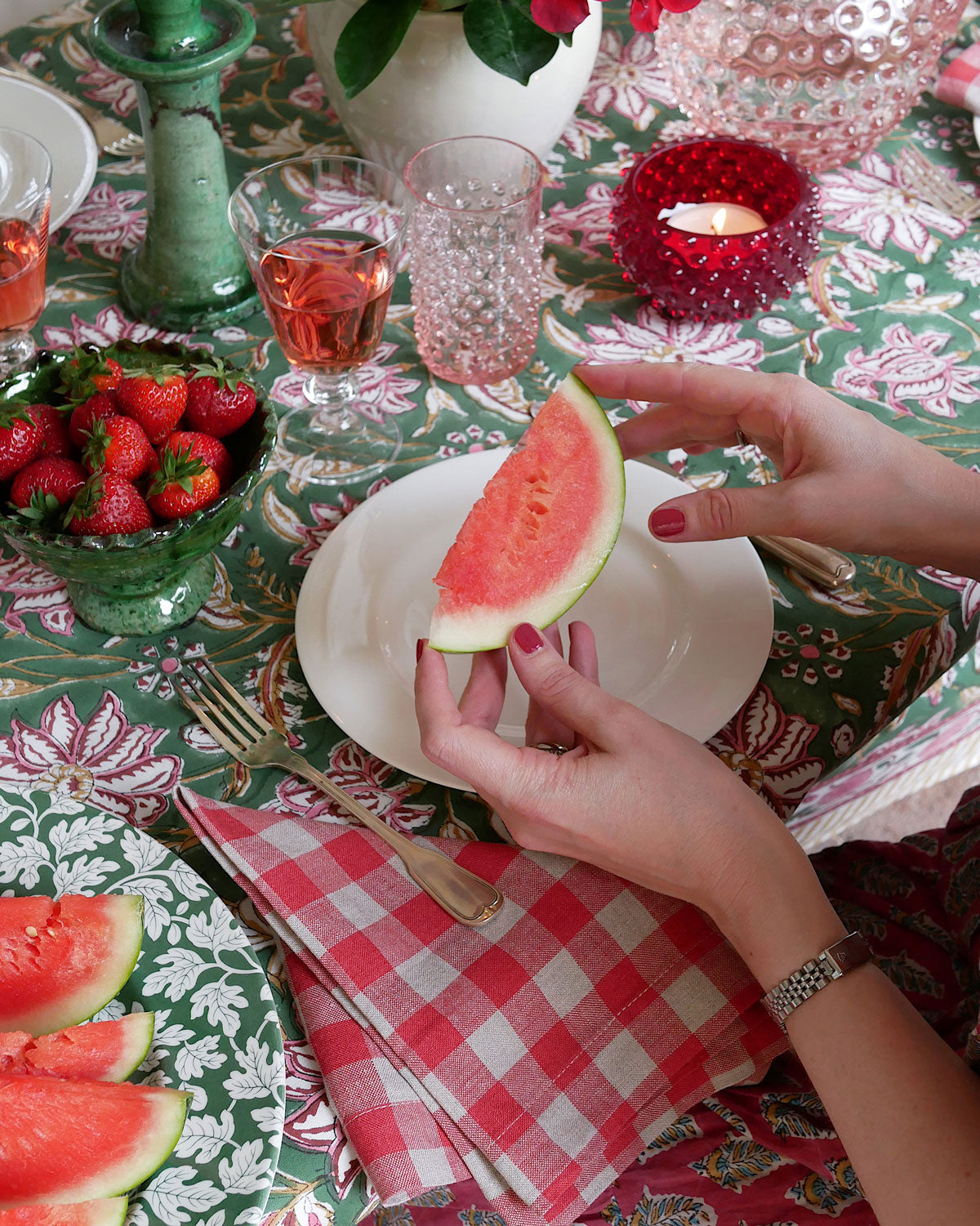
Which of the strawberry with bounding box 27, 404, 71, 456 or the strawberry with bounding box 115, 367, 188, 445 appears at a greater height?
the strawberry with bounding box 115, 367, 188, 445

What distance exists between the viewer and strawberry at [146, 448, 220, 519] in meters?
0.91

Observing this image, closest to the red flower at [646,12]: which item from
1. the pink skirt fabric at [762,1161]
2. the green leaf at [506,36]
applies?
the green leaf at [506,36]

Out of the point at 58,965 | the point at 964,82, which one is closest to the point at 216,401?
the point at 58,965

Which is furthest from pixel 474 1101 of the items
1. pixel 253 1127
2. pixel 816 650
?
pixel 816 650

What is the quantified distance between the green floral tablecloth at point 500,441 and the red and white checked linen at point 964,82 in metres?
0.03

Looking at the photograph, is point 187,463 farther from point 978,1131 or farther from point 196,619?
point 978,1131

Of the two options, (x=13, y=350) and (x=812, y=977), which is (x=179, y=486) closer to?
(x=13, y=350)

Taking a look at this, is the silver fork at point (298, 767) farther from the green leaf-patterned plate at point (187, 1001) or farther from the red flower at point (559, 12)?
the red flower at point (559, 12)

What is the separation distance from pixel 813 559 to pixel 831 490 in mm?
116

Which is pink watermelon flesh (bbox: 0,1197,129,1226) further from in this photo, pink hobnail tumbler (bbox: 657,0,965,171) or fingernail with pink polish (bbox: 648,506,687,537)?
pink hobnail tumbler (bbox: 657,0,965,171)

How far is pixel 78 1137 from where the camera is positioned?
65cm

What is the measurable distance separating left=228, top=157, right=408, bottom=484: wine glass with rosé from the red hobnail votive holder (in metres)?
0.31

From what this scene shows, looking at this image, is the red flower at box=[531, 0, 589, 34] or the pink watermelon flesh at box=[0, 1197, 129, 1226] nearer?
the pink watermelon flesh at box=[0, 1197, 129, 1226]

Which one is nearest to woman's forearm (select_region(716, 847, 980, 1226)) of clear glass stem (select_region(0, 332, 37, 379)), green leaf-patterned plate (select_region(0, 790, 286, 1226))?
green leaf-patterned plate (select_region(0, 790, 286, 1226))
